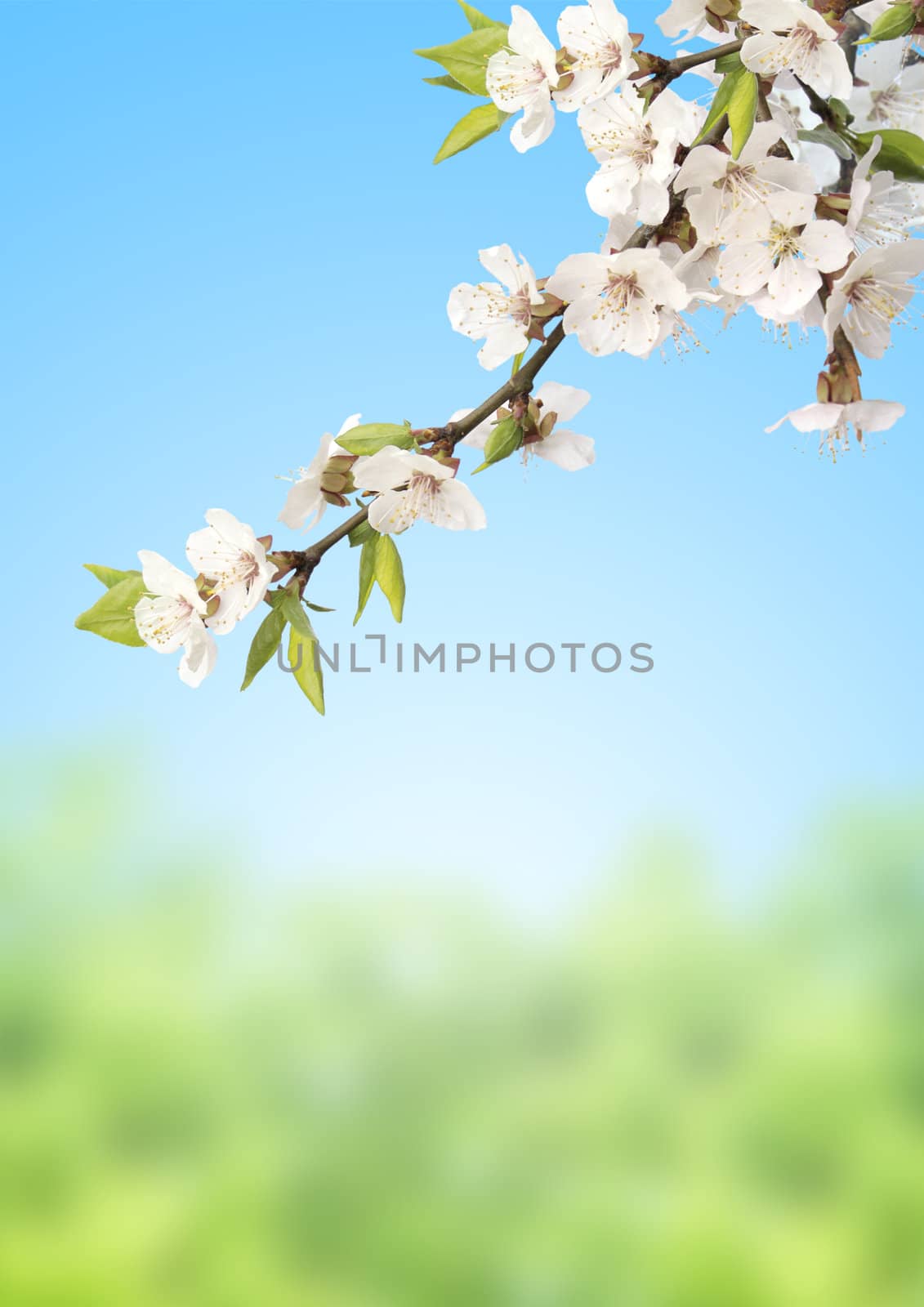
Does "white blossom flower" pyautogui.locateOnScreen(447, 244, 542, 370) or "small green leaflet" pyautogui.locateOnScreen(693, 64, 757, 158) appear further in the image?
"white blossom flower" pyautogui.locateOnScreen(447, 244, 542, 370)

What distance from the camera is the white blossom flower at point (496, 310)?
2.30 feet

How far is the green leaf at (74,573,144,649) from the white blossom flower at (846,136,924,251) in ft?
1.47

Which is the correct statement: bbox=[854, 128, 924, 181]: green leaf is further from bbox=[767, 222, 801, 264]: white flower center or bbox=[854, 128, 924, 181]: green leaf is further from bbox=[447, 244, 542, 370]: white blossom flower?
bbox=[447, 244, 542, 370]: white blossom flower

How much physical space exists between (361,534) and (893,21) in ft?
1.28

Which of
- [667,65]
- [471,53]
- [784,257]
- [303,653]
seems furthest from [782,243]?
[303,653]

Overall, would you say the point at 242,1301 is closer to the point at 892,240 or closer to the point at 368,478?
the point at 368,478

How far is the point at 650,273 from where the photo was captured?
0.65 m

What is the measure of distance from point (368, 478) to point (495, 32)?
0.26 meters

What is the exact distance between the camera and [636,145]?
644 millimetres

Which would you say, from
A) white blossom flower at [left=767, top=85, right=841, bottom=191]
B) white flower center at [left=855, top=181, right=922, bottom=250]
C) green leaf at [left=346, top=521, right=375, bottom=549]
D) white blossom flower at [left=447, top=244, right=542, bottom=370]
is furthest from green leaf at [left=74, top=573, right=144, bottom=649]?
white blossom flower at [left=767, top=85, right=841, bottom=191]

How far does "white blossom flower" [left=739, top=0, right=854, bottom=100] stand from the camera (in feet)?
1.97

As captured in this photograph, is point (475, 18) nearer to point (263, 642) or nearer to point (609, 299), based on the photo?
point (609, 299)

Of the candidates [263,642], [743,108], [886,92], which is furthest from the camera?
[886,92]

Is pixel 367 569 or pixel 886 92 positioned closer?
pixel 367 569
